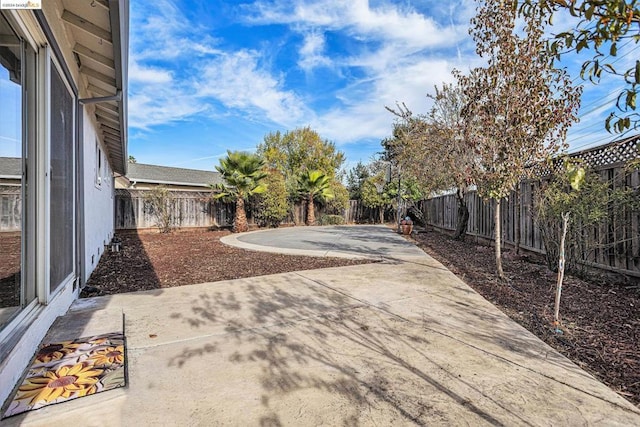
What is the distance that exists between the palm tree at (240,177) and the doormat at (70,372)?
12890mm

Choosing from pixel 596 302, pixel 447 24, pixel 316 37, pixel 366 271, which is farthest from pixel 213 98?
pixel 596 302

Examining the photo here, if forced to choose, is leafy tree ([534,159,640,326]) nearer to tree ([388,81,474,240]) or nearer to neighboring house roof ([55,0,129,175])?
tree ([388,81,474,240])

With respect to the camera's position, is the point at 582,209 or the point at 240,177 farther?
the point at 240,177

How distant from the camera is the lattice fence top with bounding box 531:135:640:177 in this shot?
188 inches

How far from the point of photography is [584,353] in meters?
2.96

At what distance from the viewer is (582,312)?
3.95 metres

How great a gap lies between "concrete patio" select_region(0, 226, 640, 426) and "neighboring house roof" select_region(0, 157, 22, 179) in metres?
1.50

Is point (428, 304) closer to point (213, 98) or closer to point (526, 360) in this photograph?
point (526, 360)

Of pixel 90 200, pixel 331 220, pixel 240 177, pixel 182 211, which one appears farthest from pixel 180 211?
pixel 90 200

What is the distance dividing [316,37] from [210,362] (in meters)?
11.6

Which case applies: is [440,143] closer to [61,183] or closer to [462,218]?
[462,218]

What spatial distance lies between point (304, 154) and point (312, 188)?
11817mm

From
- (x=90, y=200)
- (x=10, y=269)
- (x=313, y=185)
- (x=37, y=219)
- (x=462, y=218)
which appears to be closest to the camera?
(x=10, y=269)

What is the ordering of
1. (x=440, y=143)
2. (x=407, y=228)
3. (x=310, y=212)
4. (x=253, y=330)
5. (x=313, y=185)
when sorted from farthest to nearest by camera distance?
(x=310, y=212), (x=313, y=185), (x=407, y=228), (x=440, y=143), (x=253, y=330)
